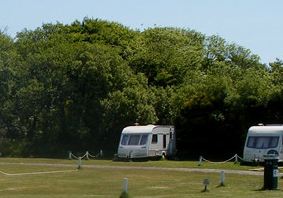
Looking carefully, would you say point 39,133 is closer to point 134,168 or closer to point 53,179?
point 134,168

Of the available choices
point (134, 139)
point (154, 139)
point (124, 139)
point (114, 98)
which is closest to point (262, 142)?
point (154, 139)

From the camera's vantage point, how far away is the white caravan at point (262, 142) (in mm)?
37500

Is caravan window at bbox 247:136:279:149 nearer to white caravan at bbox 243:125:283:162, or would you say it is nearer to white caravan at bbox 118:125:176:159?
white caravan at bbox 243:125:283:162

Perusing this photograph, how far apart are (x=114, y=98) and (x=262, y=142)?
17107 mm

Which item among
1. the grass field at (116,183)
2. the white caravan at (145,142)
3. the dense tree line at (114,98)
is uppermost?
the dense tree line at (114,98)

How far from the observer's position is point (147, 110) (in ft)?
172

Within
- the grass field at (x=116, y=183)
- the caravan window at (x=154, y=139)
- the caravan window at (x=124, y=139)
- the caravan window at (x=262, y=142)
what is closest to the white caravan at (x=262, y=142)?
the caravan window at (x=262, y=142)

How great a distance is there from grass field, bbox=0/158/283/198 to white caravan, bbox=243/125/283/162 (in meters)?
1.19

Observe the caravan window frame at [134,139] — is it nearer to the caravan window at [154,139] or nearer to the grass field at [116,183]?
the caravan window at [154,139]

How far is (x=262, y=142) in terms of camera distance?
125 feet

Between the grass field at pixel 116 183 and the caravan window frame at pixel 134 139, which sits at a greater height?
the caravan window frame at pixel 134 139

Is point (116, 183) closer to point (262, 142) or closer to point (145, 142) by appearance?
point (262, 142)

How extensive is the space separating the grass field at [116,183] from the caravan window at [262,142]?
5.37 ft

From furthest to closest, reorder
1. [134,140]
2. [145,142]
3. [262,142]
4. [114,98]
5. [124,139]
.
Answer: [114,98] < [124,139] < [134,140] < [145,142] < [262,142]
